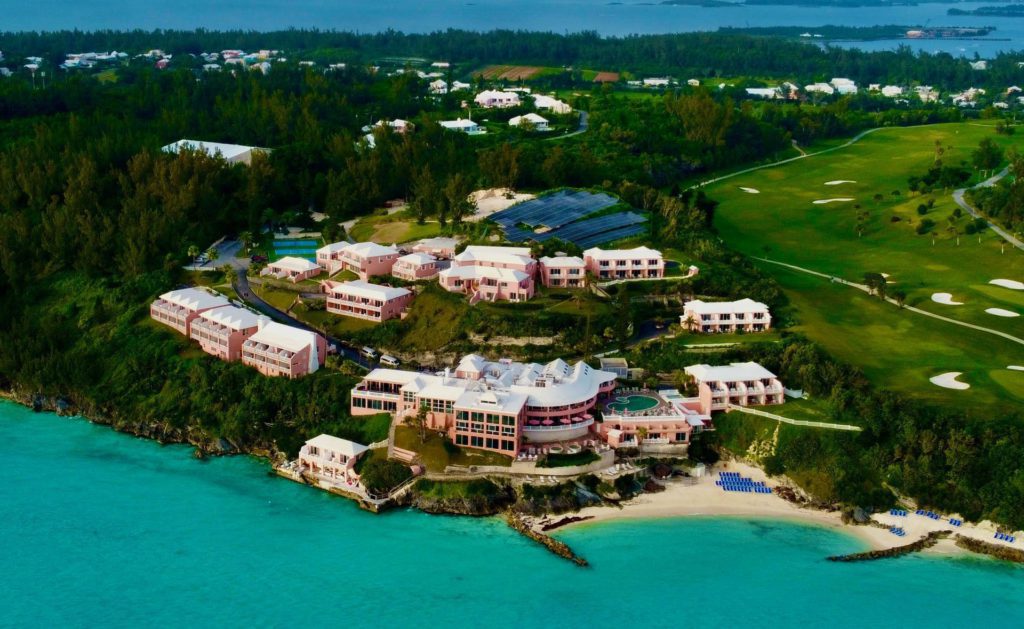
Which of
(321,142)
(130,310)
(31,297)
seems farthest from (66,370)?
(321,142)

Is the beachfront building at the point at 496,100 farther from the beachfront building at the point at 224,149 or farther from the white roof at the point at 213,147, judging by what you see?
the beachfront building at the point at 224,149

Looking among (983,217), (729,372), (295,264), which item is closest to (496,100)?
(983,217)

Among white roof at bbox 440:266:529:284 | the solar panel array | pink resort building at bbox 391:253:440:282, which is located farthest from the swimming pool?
the solar panel array

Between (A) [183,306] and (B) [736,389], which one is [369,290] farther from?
(B) [736,389]

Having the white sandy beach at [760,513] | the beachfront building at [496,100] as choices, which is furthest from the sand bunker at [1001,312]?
the beachfront building at [496,100]

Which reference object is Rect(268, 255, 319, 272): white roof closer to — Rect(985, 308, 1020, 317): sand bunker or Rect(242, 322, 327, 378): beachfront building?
Rect(242, 322, 327, 378): beachfront building
